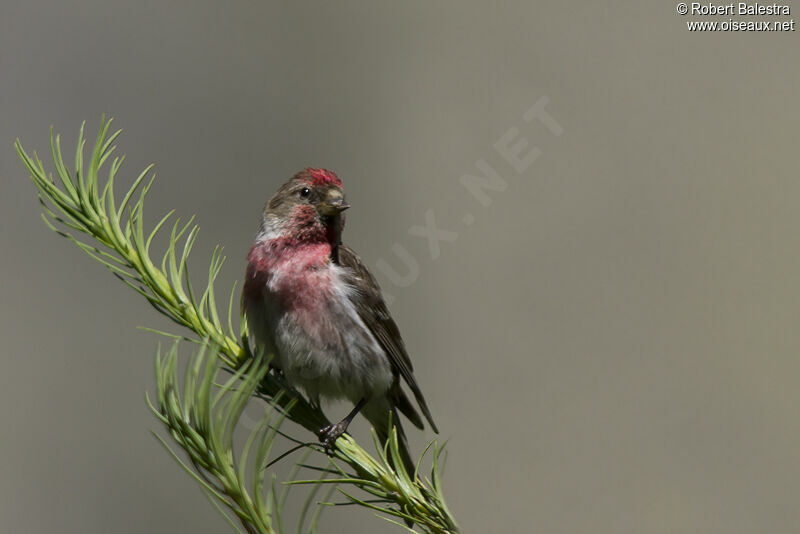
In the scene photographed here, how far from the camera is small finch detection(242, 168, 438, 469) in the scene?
86.5 inches

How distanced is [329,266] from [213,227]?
3.90 m

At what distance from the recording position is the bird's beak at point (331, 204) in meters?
2.37

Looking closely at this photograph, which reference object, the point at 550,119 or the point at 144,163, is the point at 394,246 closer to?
the point at 550,119

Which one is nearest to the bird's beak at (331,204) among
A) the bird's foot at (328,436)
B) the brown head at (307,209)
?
the brown head at (307,209)

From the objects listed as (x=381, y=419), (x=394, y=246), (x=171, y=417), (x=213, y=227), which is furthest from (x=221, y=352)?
(x=394, y=246)

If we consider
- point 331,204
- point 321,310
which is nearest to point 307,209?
point 331,204

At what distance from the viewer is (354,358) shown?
2355 mm
